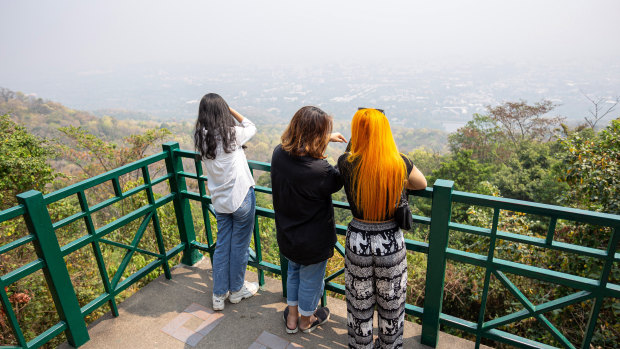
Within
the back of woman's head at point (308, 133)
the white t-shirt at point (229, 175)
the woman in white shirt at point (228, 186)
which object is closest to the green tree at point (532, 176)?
the woman in white shirt at point (228, 186)

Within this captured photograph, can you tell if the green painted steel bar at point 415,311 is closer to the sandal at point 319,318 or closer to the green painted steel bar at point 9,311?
the sandal at point 319,318

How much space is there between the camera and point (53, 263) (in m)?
2.22

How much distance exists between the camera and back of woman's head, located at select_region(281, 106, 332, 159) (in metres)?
1.91

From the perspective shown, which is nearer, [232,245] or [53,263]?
[53,263]

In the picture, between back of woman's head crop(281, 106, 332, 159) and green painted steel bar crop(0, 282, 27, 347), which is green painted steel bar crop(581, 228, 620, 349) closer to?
back of woman's head crop(281, 106, 332, 159)

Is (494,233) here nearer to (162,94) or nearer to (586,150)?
(586,150)

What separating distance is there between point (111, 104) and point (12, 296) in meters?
154

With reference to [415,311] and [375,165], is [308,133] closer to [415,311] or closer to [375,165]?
[375,165]

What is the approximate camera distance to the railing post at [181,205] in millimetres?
3014

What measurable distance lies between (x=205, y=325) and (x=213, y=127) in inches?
58.2

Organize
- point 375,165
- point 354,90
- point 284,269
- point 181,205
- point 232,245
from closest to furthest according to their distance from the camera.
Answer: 1. point 375,165
2. point 232,245
3. point 284,269
4. point 181,205
5. point 354,90

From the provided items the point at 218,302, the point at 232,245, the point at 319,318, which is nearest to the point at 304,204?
the point at 232,245

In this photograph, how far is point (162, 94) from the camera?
494ft

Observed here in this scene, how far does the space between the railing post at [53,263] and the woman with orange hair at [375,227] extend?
176 cm
